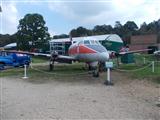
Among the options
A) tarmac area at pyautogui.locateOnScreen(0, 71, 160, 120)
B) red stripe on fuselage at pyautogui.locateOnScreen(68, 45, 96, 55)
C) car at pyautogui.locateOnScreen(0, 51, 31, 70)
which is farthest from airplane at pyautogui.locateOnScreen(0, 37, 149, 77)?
car at pyautogui.locateOnScreen(0, 51, 31, 70)

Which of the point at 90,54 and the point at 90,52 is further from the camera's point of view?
the point at 90,52

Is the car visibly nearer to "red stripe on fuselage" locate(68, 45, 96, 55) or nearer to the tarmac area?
"red stripe on fuselage" locate(68, 45, 96, 55)

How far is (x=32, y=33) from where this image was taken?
82625mm

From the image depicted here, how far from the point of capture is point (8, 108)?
39.0 feet

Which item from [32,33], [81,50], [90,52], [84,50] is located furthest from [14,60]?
[32,33]

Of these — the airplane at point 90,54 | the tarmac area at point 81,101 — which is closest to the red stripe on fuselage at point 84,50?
the airplane at point 90,54

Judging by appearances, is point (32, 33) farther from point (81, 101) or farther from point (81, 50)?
point (81, 101)

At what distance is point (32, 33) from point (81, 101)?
7071cm

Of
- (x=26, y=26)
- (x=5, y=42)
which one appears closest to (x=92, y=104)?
(x=26, y=26)

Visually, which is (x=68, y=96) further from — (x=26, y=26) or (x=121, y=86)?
(x=26, y=26)

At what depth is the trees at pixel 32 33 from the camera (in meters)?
80.2

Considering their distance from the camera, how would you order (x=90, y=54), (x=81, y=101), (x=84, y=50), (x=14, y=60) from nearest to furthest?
(x=81, y=101), (x=90, y=54), (x=84, y=50), (x=14, y=60)

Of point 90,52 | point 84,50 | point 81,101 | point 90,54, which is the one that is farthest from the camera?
point 84,50

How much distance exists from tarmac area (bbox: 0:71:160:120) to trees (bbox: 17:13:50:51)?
62.3 meters
